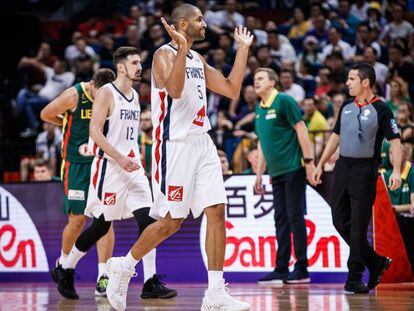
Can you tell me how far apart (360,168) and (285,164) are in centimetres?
147

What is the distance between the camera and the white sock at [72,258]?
937 centimetres

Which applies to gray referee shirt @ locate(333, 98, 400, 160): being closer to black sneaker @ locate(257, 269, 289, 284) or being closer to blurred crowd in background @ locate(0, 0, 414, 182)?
black sneaker @ locate(257, 269, 289, 284)

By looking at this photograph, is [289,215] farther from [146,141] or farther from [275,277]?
[146,141]

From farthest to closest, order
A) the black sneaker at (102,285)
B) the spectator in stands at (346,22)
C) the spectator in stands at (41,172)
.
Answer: the spectator in stands at (346,22)
the spectator in stands at (41,172)
the black sneaker at (102,285)

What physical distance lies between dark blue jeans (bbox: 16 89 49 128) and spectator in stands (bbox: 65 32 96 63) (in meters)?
1.20

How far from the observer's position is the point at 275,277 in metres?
10.5

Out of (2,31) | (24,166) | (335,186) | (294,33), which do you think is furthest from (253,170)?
(2,31)

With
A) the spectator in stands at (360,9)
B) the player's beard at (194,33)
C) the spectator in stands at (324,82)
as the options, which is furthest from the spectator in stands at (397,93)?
the player's beard at (194,33)

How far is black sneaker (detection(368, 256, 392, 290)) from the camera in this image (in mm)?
9117

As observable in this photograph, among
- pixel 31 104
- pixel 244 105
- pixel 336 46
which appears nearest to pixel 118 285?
pixel 244 105

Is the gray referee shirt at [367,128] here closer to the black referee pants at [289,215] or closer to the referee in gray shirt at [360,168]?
the referee in gray shirt at [360,168]

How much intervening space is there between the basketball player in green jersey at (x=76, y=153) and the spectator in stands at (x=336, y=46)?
24.2ft

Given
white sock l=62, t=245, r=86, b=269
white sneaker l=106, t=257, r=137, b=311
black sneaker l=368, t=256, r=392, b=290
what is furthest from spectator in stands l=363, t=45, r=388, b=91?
white sneaker l=106, t=257, r=137, b=311

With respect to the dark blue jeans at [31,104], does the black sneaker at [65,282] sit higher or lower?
lower
